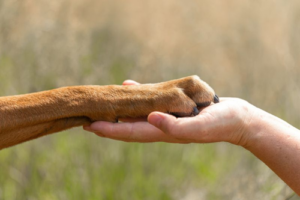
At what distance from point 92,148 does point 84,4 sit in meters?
1.61

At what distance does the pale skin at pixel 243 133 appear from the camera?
202 cm

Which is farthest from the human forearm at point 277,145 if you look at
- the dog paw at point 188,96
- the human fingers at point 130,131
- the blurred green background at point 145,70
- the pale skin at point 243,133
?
the blurred green background at point 145,70

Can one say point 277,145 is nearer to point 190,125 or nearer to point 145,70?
point 190,125

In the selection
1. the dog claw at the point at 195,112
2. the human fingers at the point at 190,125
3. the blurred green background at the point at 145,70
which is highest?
the human fingers at the point at 190,125

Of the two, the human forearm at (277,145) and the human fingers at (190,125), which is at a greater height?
the human fingers at (190,125)

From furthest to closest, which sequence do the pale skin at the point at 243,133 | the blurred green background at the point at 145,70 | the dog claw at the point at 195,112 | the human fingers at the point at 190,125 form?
1. the blurred green background at the point at 145,70
2. the dog claw at the point at 195,112
3. the pale skin at the point at 243,133
4. the human fingers at the point at 190,125

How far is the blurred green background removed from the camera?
366 centimetres

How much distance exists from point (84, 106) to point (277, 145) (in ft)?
2.95

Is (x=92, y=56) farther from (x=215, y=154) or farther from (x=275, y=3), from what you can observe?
(x=275, y=3)

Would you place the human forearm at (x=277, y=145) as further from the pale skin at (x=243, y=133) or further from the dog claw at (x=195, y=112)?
the dog claw at (x=195, y=112)

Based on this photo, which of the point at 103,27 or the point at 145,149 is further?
the point at 103,27

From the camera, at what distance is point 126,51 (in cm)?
483

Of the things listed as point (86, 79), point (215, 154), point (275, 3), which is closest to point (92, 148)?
point (86, 79)

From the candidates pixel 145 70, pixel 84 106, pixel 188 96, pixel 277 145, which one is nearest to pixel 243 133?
pixel 277 145
